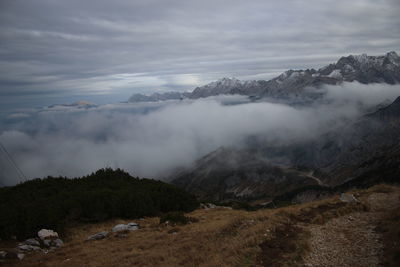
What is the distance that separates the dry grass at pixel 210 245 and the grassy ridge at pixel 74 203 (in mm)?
4844

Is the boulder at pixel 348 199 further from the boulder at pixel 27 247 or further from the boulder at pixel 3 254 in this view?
the boulder at pixel 3 254

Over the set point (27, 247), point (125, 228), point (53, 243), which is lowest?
point (125, 228)

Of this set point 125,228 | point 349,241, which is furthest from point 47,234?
point 349,241

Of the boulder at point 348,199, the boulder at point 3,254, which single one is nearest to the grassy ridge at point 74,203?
the boulder at point 3,254

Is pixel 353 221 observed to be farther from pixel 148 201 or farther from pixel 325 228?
pixel 148 201

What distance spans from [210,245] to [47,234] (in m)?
16.8

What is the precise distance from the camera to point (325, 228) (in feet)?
61.1

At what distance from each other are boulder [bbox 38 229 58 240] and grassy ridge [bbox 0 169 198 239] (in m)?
1.35

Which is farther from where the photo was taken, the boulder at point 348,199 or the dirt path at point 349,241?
the boulder at point 348,199

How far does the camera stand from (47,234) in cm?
2642

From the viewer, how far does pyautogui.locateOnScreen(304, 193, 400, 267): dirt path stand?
13648 millimetres

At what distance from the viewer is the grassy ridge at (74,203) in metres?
28.0

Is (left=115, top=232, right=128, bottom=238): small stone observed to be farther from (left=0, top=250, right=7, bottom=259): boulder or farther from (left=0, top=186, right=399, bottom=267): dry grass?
(left=0, top=250, right=7, bottom=259): boulder

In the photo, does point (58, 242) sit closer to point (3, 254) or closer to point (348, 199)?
point (3, 254)
